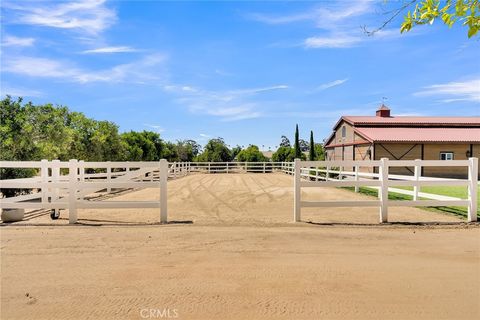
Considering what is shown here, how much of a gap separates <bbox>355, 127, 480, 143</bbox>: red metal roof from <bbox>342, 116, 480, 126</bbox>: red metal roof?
95 centimetres

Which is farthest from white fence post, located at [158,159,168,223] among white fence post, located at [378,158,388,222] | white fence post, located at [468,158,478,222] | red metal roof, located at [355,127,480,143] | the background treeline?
red metal roof, located at [355,127,480,143]

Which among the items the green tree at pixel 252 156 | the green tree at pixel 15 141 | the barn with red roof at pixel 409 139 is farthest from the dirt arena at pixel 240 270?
the green tree at pixel 252 156

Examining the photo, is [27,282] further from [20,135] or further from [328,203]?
[20,135]

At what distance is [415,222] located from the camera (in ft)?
24.5

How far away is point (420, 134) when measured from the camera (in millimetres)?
31000

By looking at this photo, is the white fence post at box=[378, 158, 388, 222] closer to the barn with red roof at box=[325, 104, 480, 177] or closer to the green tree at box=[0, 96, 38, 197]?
the green tree at box=[0, 96, 38, 197]

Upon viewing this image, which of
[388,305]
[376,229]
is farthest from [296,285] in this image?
[376,229]

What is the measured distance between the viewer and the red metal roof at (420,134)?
29.0 m

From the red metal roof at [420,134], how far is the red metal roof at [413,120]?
3.13 feet

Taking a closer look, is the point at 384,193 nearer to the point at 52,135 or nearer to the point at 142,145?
the point at 52,135

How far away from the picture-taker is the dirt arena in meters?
3.27

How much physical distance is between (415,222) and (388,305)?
4.74 m

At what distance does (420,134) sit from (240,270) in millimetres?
31256

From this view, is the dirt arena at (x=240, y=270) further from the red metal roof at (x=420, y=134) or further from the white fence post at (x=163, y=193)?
the red metal roof at (x=420, y=134)
